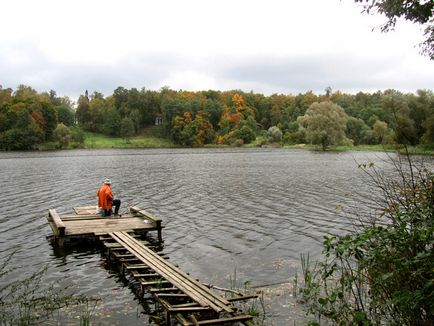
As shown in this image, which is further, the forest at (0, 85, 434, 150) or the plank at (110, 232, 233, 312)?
the forest at (0, 85, 434, 150)

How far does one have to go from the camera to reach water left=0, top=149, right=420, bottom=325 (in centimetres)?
1452

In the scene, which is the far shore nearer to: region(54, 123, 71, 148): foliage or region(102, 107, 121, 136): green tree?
region(54, 123, 71, 148): foliage

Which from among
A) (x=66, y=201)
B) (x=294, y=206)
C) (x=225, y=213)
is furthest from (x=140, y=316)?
(x=66, y=201)

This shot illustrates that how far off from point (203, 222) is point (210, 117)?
440 feet

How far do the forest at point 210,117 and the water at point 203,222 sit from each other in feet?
181

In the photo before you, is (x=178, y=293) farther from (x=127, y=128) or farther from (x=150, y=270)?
(x=127, y=128)

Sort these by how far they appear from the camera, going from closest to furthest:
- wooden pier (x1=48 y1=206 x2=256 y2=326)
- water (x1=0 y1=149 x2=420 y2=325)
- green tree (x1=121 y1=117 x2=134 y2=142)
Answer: wooden pier (x1=48 y1=206 x2=256 y2=326), water (x1=0 y1=149 x2=420 y2=325), green tree (x1=121 y1=117 x2=134 y2=142)

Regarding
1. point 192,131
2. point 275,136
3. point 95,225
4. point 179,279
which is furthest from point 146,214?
point 192,131

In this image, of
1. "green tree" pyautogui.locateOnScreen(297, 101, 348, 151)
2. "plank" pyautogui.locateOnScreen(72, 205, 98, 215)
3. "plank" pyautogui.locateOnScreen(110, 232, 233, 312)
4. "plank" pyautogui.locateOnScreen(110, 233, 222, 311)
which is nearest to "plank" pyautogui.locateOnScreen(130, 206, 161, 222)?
"plank" pyautogui.locateOnScreen(72, 205, 98, 215)

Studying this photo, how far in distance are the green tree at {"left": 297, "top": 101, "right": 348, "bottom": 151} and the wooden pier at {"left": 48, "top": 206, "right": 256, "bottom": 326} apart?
Result: 8802cm

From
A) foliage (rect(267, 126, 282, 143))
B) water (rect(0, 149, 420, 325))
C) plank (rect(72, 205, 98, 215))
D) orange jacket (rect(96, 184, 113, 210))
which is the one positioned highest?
foliage (rect(267, 126, 282, 143))

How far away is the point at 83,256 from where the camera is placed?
17359 millimetres

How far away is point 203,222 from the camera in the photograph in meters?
24.2

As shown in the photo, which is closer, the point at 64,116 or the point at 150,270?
the point at 150,270
